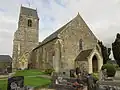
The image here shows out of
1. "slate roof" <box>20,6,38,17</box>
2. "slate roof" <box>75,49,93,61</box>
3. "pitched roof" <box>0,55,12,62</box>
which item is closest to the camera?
"slate roof" <box>75,49,93,61</box>

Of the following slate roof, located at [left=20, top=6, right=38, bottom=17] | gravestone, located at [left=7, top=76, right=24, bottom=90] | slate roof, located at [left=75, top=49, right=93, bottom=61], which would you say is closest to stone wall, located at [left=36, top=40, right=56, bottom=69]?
slate roof, located at [left=75, top=49, right=93, bottom=61]

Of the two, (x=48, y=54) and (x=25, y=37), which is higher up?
(x=25, y=37)

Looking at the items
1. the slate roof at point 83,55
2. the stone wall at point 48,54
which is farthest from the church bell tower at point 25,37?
the slate roof at point 83,55

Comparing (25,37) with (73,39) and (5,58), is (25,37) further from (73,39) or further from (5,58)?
(5,58)

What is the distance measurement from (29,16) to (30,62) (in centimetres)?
1696

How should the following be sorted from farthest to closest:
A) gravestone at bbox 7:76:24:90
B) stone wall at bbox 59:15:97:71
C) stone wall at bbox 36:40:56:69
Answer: stone wall at bbox 36:40:56:69 → stone wall at bbox 59:15:97:71 → gravestone at bbox 7:76:24:90

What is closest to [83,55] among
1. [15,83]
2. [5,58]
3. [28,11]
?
[15,83]

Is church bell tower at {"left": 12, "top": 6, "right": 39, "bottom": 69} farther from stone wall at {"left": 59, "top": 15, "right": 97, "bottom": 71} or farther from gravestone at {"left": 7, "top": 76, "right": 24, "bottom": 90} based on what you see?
gravestone at {"left": 7, "top": 76, "right": 24, "bottom": 90}

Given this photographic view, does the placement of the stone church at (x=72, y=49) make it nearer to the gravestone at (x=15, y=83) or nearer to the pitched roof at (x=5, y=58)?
the gravestone at (x=15, y=83)

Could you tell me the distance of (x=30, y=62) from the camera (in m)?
51.7

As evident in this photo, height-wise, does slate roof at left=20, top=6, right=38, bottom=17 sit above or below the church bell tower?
above

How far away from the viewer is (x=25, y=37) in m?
53.3

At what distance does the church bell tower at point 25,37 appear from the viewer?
50.5 meters

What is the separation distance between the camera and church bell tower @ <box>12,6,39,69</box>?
166ft
